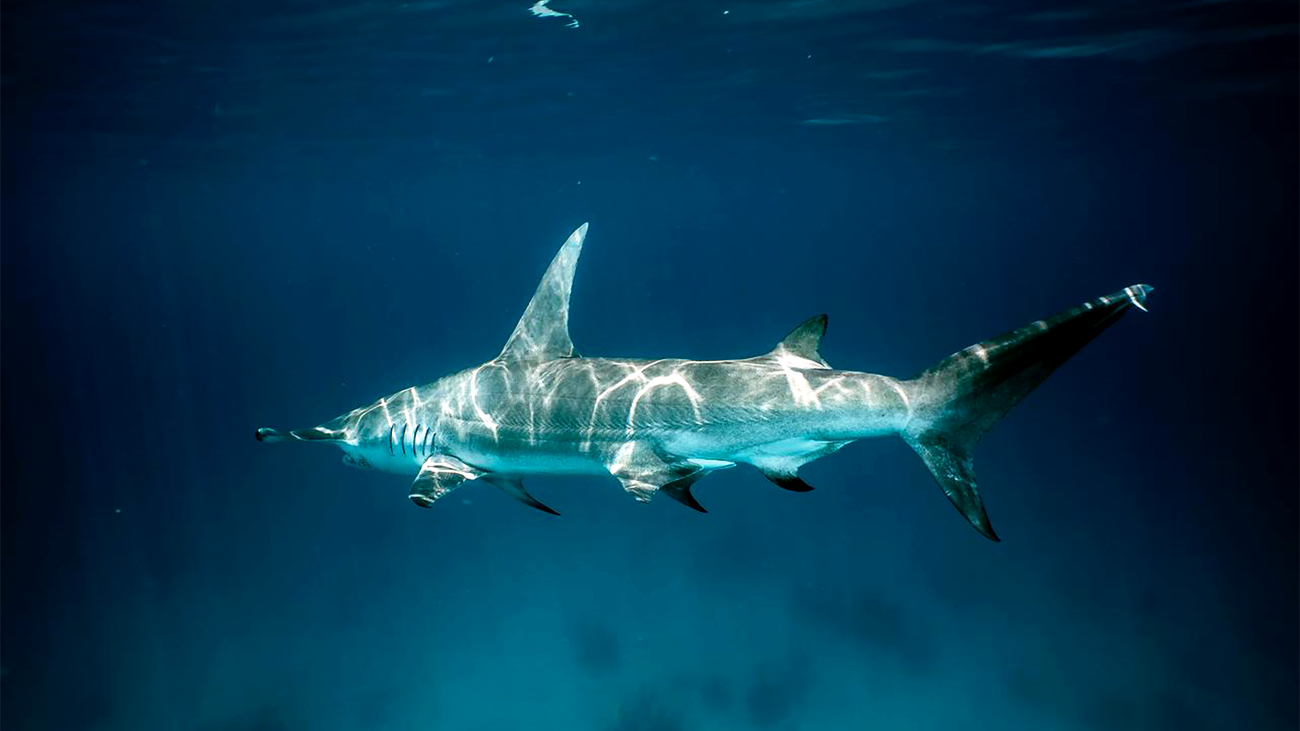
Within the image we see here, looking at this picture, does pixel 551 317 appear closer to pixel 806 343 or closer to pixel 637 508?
pixel 806 343

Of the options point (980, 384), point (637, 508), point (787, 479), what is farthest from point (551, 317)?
point (637, 508)

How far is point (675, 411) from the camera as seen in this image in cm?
538

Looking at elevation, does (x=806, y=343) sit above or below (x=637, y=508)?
above

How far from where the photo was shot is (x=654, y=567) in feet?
61.8

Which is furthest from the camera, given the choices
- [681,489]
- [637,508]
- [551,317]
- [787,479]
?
[637,508]

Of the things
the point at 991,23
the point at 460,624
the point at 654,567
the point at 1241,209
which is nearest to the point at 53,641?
the point at 460,624

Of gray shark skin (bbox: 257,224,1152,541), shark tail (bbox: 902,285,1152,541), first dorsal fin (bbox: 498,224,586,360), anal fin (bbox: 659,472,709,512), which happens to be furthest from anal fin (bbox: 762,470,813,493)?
first dorsal fin (bbox: 498,224,586,360)

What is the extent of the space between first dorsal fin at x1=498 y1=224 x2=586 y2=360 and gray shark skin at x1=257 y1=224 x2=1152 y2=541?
0.04 ft

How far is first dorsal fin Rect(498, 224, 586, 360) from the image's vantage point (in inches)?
265

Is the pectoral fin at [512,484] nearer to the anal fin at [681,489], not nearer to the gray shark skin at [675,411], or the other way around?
the gray shark skin at [675,411]

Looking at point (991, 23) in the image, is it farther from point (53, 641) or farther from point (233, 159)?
point (233, 159)

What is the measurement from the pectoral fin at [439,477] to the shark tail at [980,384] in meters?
3.84

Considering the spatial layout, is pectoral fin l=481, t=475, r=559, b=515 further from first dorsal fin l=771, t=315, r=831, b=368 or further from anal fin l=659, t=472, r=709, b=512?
first dorsal fin l=771, t=315, r=831, b=368

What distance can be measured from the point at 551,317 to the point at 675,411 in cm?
195
